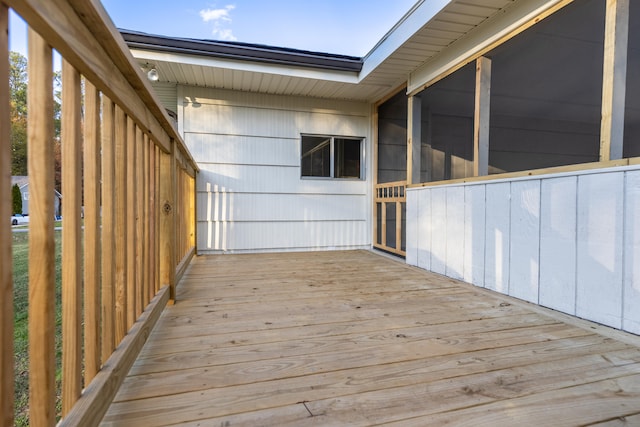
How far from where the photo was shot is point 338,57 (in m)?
4.33

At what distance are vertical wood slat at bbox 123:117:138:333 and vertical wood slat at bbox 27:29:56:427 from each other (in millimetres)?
654

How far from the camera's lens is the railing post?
2250mm

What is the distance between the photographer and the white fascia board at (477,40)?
250 centimetres

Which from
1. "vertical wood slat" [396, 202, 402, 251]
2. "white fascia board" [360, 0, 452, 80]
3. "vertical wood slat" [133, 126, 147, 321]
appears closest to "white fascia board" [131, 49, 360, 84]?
"white fascia board" [360, 0, 452, 80]

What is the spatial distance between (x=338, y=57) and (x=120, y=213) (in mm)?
3872

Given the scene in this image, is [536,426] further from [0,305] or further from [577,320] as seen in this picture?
[0,305]

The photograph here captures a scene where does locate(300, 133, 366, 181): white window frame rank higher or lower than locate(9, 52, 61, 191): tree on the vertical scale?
higher

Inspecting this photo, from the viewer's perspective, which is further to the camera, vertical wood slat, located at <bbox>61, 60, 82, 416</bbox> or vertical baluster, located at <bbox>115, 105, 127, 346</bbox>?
vertical baluster, located at <bbox>115, 105, 127, 346</bbox>

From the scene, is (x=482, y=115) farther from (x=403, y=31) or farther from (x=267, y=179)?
(x=267, y=179)

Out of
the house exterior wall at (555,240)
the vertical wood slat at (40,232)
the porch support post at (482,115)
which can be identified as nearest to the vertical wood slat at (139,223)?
the vertical wood slat at (40,232)

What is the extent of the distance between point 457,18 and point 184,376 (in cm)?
343

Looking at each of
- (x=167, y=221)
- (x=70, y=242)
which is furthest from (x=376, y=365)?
(x=167, y=221)

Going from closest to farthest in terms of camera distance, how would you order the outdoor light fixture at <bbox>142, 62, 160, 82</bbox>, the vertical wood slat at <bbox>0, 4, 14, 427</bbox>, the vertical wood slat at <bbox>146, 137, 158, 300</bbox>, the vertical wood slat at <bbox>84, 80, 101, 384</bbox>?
the vertical wood slat at <bbox>0, 4, 14, 427</bbox> → the vertical wood slat at <bbox>84, 80, 101, 384</bbox> → the vertical wood slat at <bbox>146, 137, 158, 300</bbox> → the outdoor light fixture at <bbox>142, 62, 160, 82</bbox>

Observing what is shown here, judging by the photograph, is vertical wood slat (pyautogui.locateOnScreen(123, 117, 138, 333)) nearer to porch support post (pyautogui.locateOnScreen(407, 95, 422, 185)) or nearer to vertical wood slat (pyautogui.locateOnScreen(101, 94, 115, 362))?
vertical wood slat (pyautogui.locateOnScreen(101, 94, 115, 362))
